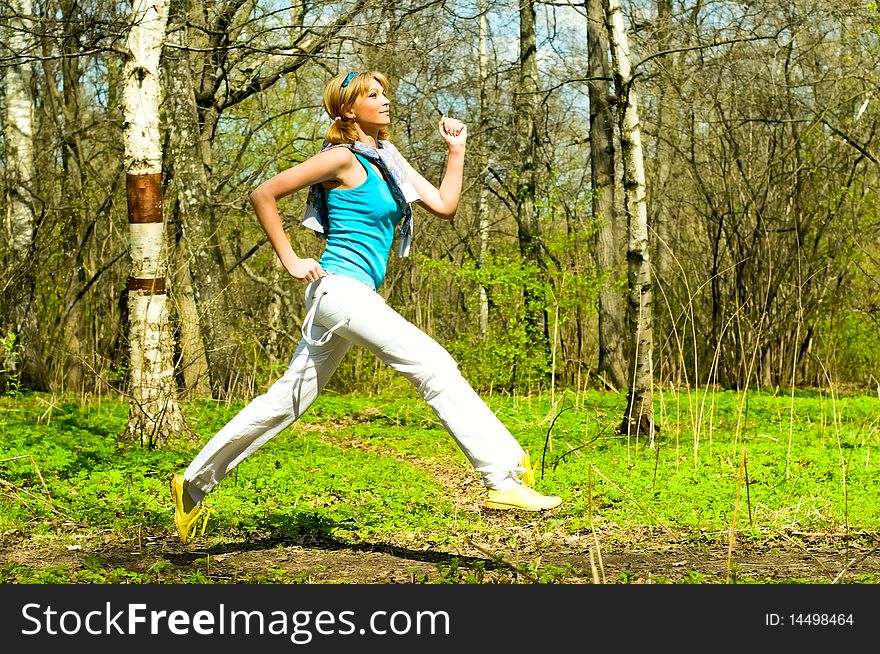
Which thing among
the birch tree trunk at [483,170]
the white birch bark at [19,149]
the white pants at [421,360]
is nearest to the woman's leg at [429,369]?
the white pants at [421,360]

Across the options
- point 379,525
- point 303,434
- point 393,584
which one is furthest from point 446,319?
point 393,584

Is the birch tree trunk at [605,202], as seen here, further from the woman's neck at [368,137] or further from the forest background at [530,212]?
the woman's neck at [368,137]

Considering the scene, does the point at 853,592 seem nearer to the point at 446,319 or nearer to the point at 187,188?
the point at 187,188

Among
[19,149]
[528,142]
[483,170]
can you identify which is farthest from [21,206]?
[528,142]

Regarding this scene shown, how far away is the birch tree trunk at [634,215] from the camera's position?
794 cm

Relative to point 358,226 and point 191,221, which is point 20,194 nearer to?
point 191,221

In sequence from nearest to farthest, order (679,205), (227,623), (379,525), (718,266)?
1. (227,623)
2. (379,525)
3. (718,266)
4. (679,205)

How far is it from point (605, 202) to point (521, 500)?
33.4 ft

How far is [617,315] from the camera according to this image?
14273mm

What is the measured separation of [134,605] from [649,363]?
5.20 metres

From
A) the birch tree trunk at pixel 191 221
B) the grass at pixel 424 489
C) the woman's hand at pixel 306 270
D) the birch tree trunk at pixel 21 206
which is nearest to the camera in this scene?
the woman's hand at pixel 306 270

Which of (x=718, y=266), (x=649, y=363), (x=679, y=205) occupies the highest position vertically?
(x=679, y=205)

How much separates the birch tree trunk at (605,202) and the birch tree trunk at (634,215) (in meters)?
5.86

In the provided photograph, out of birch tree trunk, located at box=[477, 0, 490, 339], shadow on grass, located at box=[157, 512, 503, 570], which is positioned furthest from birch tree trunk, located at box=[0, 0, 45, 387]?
shadow on grass, located at box=[157, 512, 503, 570]
